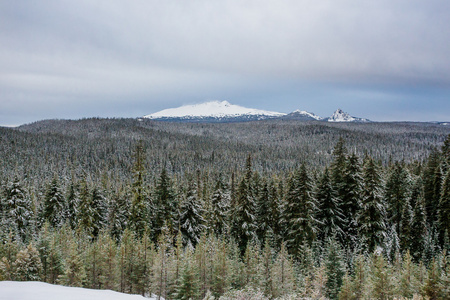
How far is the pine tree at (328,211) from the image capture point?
27.9 metres

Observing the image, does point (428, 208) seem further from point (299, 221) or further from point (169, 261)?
point (169, 261)

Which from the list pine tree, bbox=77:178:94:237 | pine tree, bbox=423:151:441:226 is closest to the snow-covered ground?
pine tree, bbox=77:178:94:237

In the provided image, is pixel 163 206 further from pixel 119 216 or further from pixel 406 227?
pixel 406 227

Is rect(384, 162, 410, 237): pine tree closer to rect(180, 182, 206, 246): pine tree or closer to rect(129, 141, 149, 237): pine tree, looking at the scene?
rect(180, 182, 206, 246): pine tree

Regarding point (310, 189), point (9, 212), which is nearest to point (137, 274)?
point (310, 189)

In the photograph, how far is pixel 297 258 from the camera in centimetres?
2862

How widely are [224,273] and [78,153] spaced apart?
644 feet

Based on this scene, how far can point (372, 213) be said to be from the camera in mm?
25688

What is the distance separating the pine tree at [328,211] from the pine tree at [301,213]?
86 centimetres

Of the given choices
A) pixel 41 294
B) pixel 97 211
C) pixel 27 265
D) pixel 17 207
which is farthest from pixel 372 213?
pixel 17 207

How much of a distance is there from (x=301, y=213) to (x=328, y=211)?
2.93 m

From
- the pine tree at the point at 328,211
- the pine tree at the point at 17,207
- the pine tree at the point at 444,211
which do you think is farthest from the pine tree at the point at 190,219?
the pine tree at the point at 444,211

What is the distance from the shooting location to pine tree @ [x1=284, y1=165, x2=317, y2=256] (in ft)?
89.2

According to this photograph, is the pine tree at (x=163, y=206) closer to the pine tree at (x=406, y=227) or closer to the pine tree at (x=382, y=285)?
the pine tree at (x=382, y=285)
